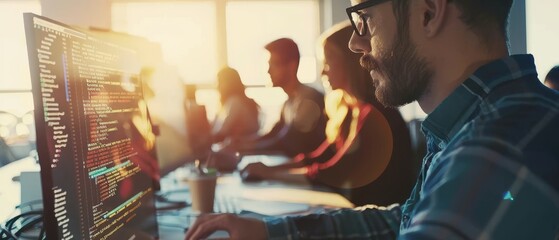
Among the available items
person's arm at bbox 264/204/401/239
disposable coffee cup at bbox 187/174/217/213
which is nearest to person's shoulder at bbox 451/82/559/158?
person's arm at bbox 264/204/401/239

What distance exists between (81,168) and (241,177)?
3.98 ft

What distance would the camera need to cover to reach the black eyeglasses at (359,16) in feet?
2.72

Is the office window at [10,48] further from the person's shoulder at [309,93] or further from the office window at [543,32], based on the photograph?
the office window at [543,32]

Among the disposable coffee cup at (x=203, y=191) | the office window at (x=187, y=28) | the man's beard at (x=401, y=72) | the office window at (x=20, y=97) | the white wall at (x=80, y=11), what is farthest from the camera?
the office window at (x=187, y=28)

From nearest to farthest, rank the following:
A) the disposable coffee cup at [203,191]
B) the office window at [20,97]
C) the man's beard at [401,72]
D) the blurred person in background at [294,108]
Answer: the man's beard at [401,72] < the office window at [20,97] < the disposable coffee cup at [203,191] < the blurred person in background at [294,108]

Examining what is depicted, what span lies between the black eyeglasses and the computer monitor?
436 mm

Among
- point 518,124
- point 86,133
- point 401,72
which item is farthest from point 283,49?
point 518,124

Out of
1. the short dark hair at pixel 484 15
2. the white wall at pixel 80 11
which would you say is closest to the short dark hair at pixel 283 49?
the white wall at pixel 80 11

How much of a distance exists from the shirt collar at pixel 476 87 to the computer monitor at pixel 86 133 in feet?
1.71

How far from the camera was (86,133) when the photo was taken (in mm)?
732

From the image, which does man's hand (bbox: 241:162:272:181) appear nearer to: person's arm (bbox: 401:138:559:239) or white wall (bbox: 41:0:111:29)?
white wall (bbox: 41:0:111:29)

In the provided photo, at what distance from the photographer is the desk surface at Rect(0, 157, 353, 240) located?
128 cm

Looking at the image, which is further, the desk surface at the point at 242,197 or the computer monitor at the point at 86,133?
the desk surface at the point at 242,197

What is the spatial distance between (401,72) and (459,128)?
6.6 inches
